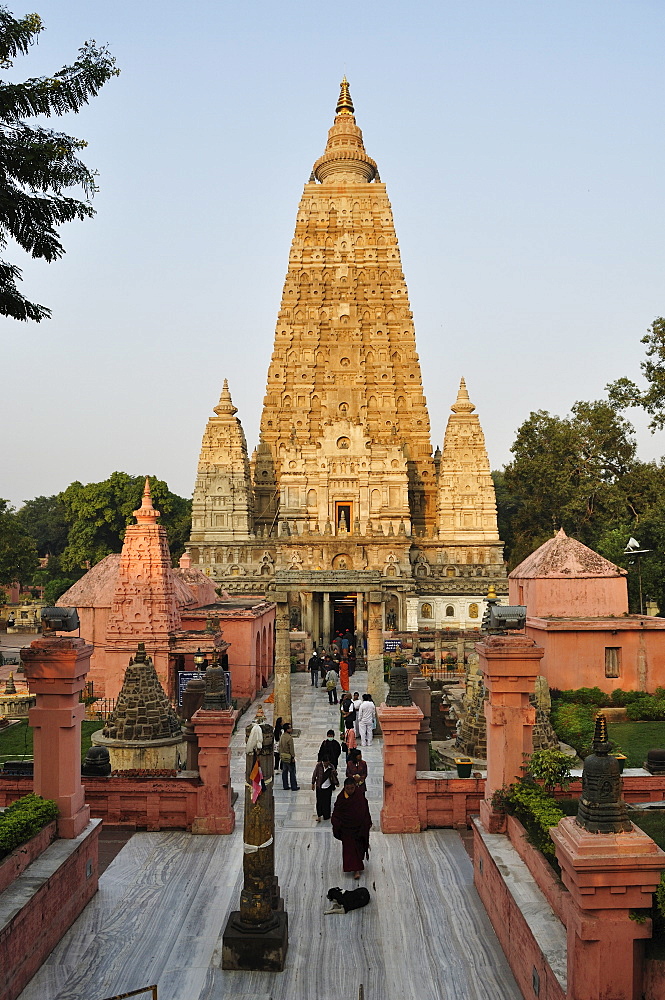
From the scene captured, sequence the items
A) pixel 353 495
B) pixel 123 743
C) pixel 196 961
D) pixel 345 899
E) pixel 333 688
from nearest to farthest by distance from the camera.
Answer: pixel 196 961, pixel 345 899, pixel 123 743, pixel 333 688, pixel 353 495

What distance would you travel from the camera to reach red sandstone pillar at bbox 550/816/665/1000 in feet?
19.6

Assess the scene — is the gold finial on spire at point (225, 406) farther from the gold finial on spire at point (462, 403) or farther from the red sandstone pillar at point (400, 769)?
the red sandstone pillar at point (400, 769)

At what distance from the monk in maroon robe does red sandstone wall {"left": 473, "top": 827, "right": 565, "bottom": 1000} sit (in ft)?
4.55

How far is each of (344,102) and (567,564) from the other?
176 feet

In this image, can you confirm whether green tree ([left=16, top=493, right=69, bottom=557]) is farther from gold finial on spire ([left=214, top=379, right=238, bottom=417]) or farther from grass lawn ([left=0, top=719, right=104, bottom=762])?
grass lawn ([left=0, top=719, right=104, bottom=762])

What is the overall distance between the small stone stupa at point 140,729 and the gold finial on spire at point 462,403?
43.4m

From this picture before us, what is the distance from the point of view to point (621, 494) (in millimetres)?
46094

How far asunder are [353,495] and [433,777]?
38.2 m

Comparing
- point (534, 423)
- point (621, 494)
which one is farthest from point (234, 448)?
point (621, 494)

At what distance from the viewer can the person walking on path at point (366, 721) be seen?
61.5 feet

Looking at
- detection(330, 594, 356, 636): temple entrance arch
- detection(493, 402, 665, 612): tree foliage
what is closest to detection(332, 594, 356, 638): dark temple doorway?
detection(330, 594, 356, 636): temple entrance arch

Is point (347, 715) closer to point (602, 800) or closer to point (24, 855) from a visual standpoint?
point (24, 855)

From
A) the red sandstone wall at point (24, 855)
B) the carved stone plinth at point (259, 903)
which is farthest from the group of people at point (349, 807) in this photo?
the red sandstone wall at point (24, 855)

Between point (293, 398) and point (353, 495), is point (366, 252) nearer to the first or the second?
point (293, 398)
